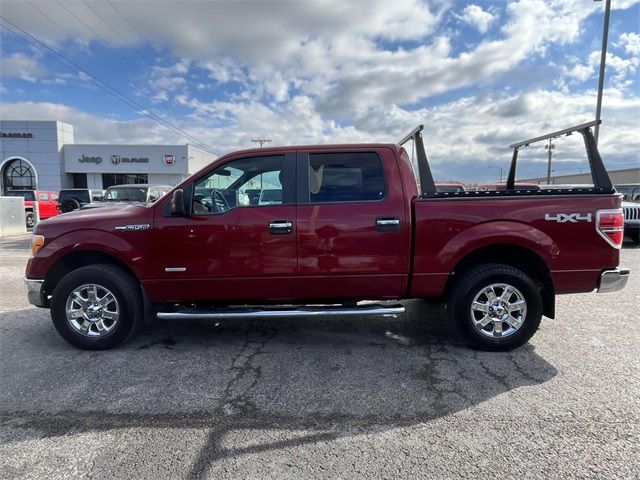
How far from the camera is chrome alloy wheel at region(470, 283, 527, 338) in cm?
410

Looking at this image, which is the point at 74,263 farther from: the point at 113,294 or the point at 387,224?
the point at 387,224

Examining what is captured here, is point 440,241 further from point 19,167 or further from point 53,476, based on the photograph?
point 19,167

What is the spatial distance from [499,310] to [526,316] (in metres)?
0.26

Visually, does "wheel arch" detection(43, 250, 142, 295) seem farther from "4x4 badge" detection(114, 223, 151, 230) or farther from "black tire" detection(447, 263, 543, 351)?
"black tire" detection(447, 263, 543, 351)

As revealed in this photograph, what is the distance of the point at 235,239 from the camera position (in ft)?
13.3

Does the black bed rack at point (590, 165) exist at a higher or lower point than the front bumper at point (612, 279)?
higher

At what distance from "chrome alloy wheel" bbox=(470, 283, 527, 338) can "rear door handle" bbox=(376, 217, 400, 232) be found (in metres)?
1.07

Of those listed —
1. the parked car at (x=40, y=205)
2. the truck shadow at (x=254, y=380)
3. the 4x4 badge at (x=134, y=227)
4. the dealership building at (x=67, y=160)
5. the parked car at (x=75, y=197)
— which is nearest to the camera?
the truck shadow at (x=254, y=380)

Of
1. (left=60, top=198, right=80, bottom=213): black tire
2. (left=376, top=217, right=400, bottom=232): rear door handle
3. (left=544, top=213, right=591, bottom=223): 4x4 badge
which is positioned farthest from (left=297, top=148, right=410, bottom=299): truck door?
(left=60, top=198, right=80, bottom=213): black tire

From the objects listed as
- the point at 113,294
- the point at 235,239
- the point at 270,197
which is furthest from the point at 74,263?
the point at 270,197

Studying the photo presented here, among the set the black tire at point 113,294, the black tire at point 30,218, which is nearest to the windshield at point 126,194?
the black tire at point 30,218

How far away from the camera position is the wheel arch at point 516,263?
4.15 meters

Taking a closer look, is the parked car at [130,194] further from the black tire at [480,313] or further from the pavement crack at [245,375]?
the black tire at [480,313]

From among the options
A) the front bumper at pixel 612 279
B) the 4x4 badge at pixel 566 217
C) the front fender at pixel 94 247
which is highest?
the 4x4 badge at pixel 566 217
